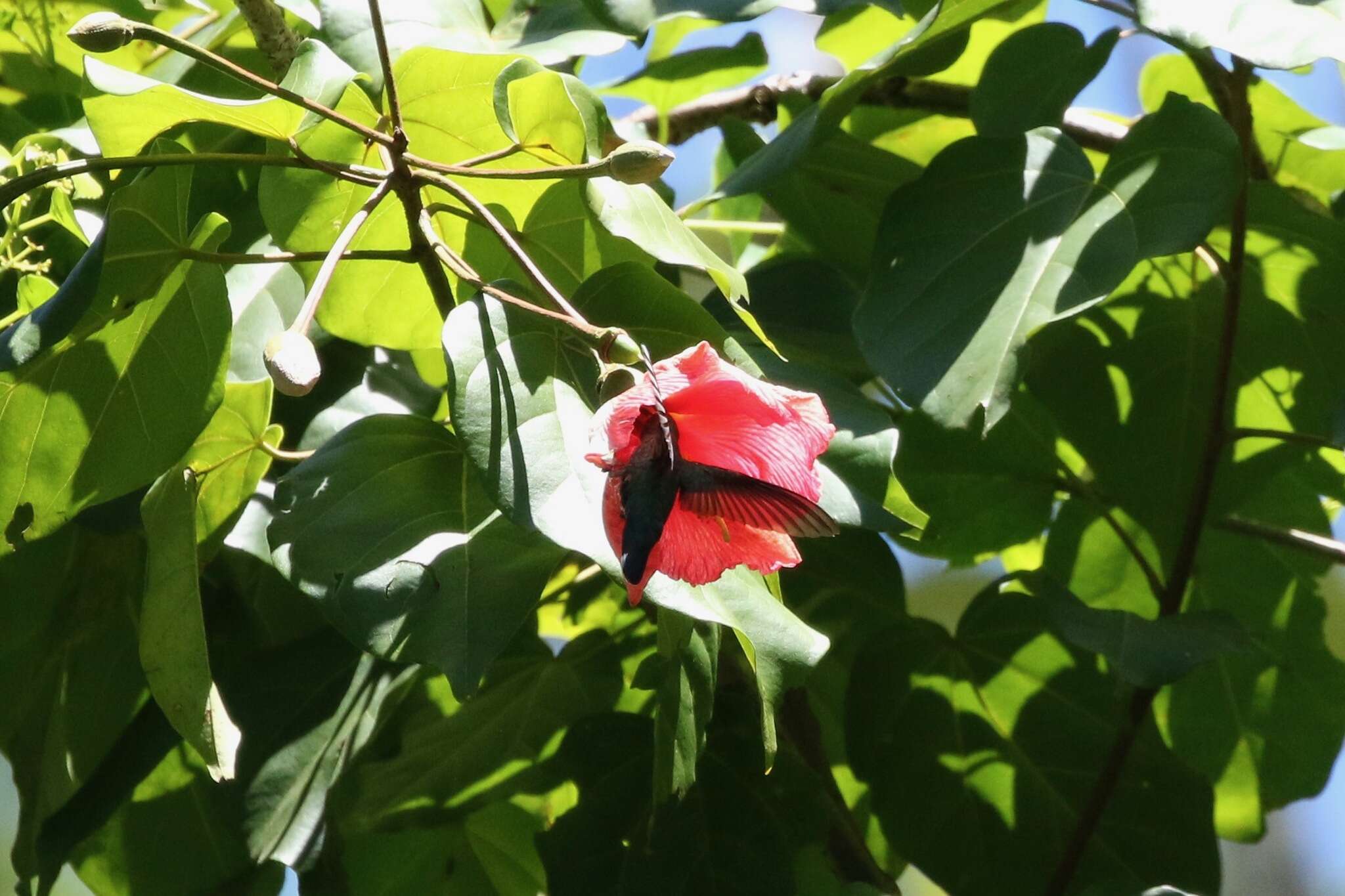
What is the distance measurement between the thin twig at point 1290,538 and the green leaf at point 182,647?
0.74 metres

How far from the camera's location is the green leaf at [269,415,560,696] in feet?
2.08

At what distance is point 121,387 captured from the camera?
0.75m

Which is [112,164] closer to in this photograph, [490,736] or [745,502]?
[745,502]

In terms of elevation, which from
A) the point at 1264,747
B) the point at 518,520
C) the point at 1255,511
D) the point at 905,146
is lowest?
the point at 1264,747

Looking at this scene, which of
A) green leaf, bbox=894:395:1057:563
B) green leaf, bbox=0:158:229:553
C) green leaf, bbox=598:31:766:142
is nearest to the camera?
green leaf, bbox=0:158:229:553

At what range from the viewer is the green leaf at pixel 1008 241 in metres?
0.77

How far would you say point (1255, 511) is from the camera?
3.65 feet

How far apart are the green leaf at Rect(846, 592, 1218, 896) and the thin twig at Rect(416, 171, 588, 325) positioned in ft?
1.55

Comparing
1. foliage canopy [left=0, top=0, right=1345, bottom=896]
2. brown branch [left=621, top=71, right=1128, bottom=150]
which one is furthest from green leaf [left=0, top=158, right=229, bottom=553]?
brown branch [left=621, top=71, right=1128, bottom=150]

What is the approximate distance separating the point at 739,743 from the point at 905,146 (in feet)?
1.70

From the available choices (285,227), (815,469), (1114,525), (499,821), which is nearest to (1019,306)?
(815,469)

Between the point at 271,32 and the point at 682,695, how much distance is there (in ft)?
1.68

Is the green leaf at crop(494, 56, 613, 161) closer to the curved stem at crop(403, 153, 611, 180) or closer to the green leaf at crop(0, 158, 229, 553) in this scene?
the curved stem at crop(403, 153, 611, 180)

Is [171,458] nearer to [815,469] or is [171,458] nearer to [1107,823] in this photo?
[815,469]
